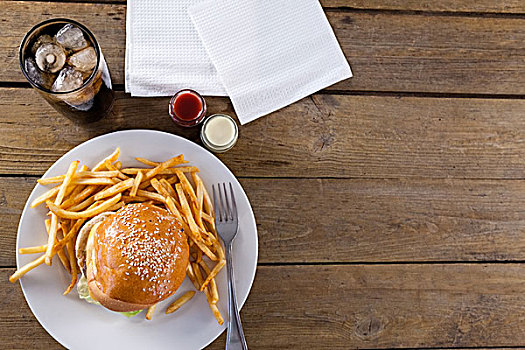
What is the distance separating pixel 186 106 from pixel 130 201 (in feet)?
1.24

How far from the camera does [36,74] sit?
1.51 metres

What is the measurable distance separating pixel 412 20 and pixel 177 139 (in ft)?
3.34

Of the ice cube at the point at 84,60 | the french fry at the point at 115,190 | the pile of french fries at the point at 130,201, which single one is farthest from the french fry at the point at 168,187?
the ice cube at the point at 84,60

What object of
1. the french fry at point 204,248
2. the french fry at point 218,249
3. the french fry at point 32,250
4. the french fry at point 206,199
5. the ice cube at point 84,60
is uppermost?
the ice cube at point 84,60

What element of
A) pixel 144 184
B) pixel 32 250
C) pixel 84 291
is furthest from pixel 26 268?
pixel 144 184

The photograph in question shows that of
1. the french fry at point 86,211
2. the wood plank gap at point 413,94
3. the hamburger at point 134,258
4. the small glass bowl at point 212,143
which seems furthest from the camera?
the wood plank gap at point 413,94

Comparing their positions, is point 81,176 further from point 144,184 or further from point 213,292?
point 213,292

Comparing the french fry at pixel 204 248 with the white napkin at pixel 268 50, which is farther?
the white napkin at pixel 268 50

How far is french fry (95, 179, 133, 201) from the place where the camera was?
1596 mm

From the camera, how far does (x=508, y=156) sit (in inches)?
76.2

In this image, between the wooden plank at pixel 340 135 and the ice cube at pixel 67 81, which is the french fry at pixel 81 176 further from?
the ice cube at pixel 67 81

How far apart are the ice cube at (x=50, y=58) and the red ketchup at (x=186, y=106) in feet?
1.25

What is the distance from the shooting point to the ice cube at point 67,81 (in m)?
1.52

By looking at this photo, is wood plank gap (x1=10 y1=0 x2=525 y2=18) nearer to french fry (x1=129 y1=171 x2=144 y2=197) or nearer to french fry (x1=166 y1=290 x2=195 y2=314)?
french fry (x1=129 y1=171 x2=144 y2=197)
